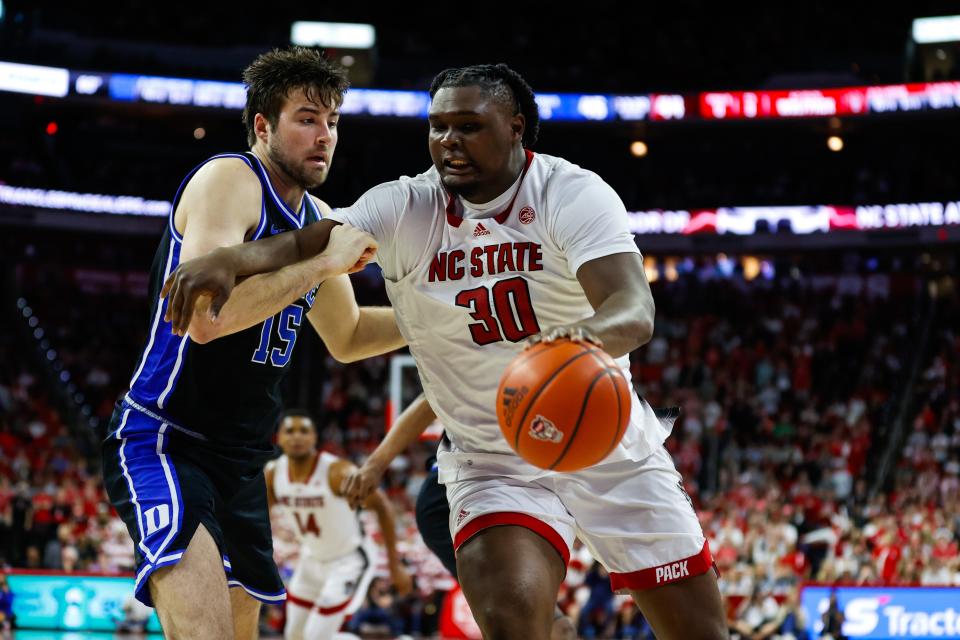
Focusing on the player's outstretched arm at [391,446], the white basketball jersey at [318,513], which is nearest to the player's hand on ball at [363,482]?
the player's outstretched arm at [391,446]

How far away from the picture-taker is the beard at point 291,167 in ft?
13.7

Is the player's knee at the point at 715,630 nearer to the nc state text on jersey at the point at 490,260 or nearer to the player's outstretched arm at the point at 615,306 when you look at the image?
the player's outstretched arm at the point at 615,306

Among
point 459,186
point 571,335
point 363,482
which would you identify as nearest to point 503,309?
point 459,186

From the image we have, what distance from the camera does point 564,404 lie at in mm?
3059

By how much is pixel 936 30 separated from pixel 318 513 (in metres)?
20.1

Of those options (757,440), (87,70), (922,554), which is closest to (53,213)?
(87,70)

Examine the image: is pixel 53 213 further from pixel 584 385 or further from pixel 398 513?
pixel 584 385

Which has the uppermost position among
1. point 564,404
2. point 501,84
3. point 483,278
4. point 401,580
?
point 501,84

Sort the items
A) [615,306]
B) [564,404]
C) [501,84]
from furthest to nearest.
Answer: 1. [501,84]
2. [615,306]
3. [564,404]

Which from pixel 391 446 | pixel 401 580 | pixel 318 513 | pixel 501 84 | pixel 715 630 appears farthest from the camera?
pixel 318 513

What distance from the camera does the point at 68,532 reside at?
45.0ft

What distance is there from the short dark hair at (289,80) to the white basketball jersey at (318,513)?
5.22 meters

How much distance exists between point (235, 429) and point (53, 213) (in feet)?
66.9

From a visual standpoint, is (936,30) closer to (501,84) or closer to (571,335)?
(501,84)
